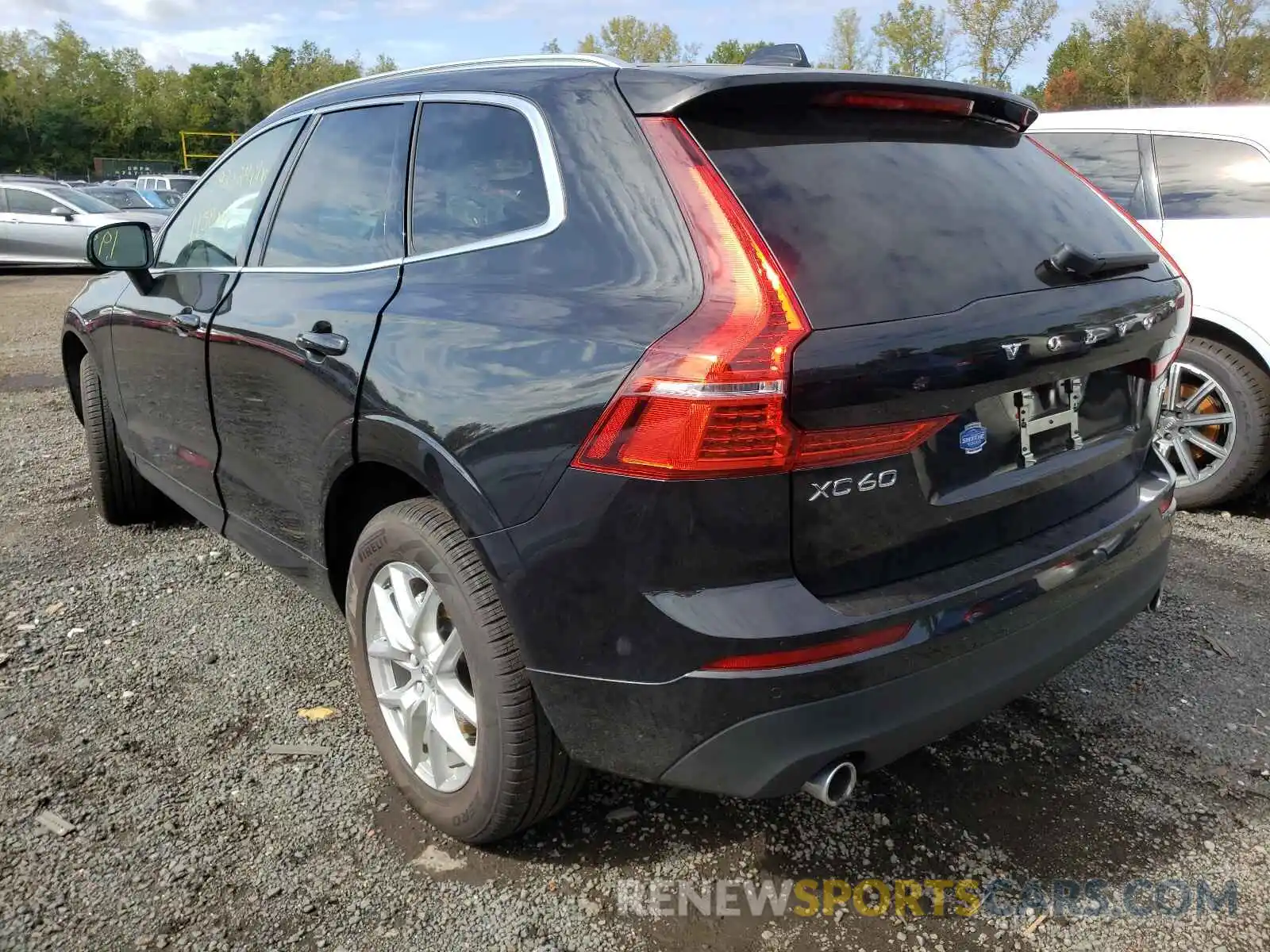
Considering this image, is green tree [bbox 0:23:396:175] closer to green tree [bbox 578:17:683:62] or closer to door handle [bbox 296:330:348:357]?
green tree [bbox 578:17:683:62]

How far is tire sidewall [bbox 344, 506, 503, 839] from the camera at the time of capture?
213 centimetres

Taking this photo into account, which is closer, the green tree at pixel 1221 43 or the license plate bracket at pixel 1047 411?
the license plate bracket at pixel 1047 411

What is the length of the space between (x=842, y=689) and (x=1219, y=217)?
400cm

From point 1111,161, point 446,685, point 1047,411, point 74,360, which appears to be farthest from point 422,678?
point 1111,161

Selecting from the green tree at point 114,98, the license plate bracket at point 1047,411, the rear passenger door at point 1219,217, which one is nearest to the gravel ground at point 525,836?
the license plate bracket at point 1047,411

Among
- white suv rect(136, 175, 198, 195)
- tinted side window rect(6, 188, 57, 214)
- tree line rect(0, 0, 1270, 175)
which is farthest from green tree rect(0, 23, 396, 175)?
tinted side window rect(6, 188, 57, 214)

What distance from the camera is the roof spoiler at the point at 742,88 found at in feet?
6.63

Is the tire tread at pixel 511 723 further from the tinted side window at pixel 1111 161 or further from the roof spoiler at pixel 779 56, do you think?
the tinted side window at pixel 1111 161

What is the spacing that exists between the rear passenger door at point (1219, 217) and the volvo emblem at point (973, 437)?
130 inches

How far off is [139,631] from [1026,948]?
9.87 feet

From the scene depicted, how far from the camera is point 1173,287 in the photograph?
257 centimetres

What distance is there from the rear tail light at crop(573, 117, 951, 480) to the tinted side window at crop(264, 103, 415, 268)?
103 centimetres

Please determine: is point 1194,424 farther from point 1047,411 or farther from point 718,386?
point 718,386

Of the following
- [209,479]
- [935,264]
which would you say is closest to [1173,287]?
[935,264]
